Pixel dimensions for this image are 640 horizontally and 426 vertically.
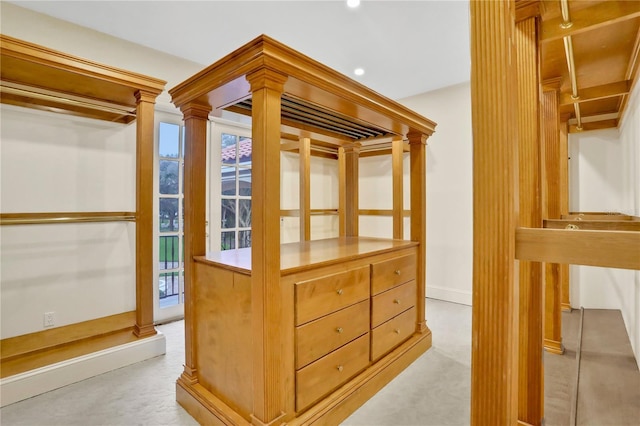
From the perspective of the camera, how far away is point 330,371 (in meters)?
1.69

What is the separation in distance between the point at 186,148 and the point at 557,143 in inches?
104

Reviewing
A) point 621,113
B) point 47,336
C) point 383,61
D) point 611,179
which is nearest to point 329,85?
point 383,61

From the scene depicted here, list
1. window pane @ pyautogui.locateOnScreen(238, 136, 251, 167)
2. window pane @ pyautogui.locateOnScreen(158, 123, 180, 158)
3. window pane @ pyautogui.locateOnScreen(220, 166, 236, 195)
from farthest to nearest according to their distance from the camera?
window pane @ pyautogui.locateOnScreen(238, 136, 251, 167), window pane @ pyautogui.locateOnScreen(220, 166, 236, 195), window pane @ pyautogui.locateOnScreen(158, 123, 180, 158)

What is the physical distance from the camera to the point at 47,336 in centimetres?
237

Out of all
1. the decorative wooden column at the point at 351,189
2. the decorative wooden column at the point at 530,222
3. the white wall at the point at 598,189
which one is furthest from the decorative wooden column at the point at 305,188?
the white wall at the point at 598,189

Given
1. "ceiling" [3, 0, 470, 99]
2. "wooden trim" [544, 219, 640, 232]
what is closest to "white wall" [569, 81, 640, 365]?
"ceiling" [3, 0, 470, 99]

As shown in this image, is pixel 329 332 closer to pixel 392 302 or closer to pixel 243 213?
pixel 392 302

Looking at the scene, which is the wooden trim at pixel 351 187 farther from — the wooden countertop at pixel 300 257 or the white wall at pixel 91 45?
the white wall at pixel 91 45

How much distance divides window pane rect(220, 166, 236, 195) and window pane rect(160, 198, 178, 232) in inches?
21.4

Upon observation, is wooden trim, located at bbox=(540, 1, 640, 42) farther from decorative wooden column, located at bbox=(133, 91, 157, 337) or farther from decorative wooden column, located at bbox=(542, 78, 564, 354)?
decorative wooden column, located at bbox=(133, 91, 157, 337)

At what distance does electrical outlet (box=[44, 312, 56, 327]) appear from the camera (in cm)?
246

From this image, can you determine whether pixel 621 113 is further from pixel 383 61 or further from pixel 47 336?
pixel 47 336

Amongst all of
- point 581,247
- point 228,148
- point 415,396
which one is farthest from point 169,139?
point 581,247

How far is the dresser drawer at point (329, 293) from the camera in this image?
1524mm
